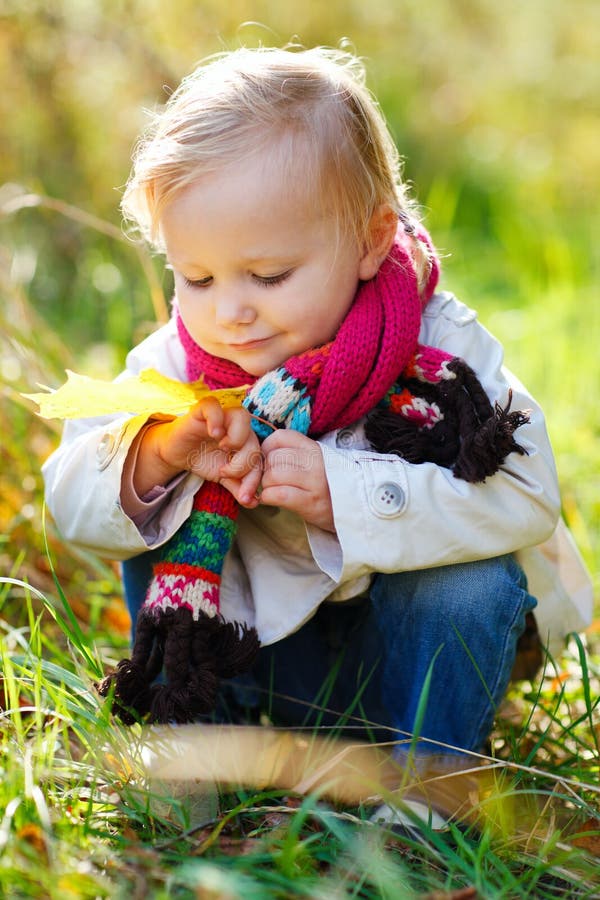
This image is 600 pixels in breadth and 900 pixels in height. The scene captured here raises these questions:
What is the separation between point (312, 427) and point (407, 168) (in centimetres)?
442

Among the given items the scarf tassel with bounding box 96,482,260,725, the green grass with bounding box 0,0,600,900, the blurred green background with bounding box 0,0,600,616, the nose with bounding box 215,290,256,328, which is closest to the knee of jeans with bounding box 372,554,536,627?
the green grass with bounding box 0,0,600,900

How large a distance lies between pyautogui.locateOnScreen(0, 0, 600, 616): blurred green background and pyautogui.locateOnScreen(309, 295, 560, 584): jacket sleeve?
2.46ft

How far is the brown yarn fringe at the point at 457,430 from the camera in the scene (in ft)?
5.23

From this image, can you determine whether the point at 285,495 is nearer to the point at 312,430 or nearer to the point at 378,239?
the point at 312,430

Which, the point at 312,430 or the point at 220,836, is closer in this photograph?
the point at 220,836

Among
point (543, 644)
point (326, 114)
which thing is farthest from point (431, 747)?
point (326, 114)

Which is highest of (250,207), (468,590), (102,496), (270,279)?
(250,207)

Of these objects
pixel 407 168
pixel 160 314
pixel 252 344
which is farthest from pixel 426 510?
pixel 407 168

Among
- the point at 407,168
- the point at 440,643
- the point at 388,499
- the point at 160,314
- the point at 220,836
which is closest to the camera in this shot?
the point at 220,836

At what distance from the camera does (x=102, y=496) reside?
5.55ft

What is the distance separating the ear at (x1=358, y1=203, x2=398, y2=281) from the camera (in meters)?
1.74

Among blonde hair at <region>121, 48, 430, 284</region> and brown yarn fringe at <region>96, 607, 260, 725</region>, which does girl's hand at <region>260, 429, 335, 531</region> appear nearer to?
brown yarn fringe at <region>96, 607, 260, 725</region>

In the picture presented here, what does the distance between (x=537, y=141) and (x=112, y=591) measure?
506 cm

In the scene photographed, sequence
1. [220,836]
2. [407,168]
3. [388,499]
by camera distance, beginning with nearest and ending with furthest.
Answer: [220,836] → [388,499] → [407,168]
